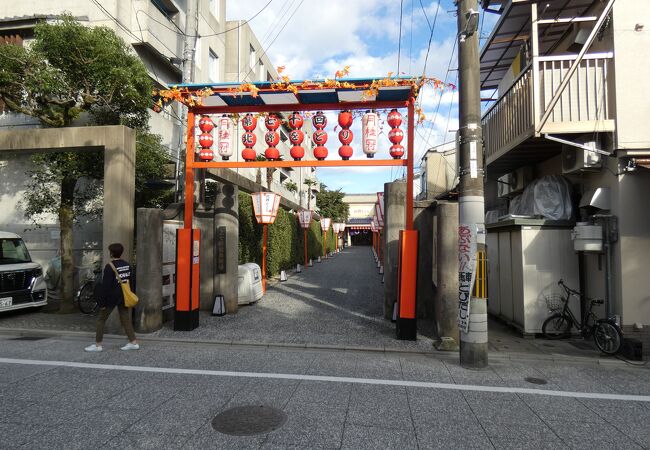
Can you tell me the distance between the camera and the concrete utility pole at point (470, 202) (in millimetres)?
6000

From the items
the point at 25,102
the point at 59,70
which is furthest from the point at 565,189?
the point at 25,102

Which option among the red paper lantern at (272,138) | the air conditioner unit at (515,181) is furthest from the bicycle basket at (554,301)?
the red paper lantern at (272,138)

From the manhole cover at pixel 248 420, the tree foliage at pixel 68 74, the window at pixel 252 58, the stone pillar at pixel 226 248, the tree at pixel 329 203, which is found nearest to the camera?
the manhole cover at pixel 248 420

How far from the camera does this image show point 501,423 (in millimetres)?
4148

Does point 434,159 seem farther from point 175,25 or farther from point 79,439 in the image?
point 79,439

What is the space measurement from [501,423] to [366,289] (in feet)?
34.2

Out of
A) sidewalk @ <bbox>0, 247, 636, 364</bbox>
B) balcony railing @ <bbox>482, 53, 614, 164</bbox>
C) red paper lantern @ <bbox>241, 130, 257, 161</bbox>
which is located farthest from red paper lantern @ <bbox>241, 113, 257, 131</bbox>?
balcony railing @ <bbox>482, 53, 614, 164</bbox>

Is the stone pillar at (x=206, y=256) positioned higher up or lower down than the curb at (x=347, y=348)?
higher up

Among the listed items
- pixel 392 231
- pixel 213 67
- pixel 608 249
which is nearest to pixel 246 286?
pixel 392 231

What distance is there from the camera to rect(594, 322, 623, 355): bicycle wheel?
6559 millimetres

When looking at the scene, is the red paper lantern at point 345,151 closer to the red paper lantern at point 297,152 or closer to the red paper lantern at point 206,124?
the red paper lantern at point 297,152

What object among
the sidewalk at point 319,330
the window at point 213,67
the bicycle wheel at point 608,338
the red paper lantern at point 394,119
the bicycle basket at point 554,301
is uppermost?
A: the window at point 213,67

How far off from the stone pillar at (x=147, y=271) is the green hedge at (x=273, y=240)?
21.3 feet

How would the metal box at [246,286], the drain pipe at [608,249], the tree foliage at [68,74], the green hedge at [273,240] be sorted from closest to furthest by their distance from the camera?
the drain pipe at [608,249]
the tree foliage at [68,74]
the metal box at [246,286]
the green hedge at [273,240]
